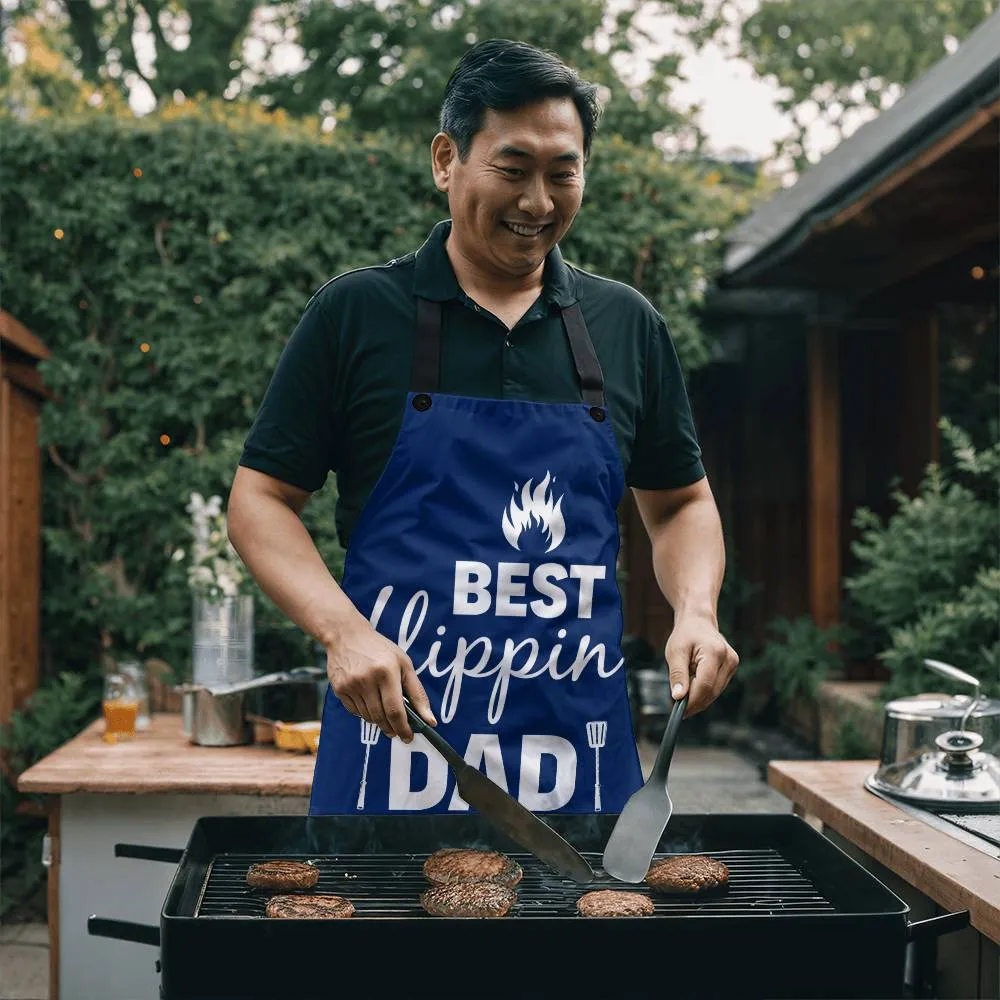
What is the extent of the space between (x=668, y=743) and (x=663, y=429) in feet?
2.06

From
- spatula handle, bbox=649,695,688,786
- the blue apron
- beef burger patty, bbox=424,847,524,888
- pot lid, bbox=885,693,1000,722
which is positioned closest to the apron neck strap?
the blue apron

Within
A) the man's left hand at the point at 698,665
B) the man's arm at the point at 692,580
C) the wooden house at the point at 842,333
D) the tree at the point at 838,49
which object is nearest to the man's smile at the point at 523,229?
the man's arm at the point at 692,580

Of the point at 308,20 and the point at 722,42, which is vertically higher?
the point at 722,42

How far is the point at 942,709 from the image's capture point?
8.12 feet

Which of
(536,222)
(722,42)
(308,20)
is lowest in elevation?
(536,222)

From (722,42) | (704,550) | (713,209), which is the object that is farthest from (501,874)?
(722,42)

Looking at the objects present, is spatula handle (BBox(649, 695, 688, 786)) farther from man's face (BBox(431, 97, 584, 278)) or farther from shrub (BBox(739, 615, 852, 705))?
shrub (BBox(739, 615, 852, 705))

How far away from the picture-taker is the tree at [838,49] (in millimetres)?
15797

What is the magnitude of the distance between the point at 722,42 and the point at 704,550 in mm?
15159

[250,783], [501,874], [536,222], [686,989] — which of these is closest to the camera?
[686,989]

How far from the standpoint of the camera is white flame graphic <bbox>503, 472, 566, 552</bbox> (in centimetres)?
198

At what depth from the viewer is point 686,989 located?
4.77 ft

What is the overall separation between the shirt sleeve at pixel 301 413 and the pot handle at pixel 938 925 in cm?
107

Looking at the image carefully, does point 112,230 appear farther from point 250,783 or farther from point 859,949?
point 859,949
